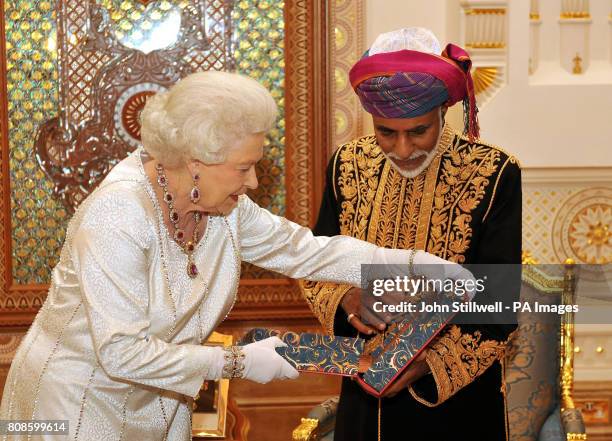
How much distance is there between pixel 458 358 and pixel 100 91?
2696mm

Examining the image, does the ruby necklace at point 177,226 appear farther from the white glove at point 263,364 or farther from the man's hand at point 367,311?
the man's hand at point 367,311

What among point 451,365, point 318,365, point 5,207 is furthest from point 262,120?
point 5,207

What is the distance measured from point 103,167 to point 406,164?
2.32m

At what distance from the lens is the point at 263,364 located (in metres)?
2.32

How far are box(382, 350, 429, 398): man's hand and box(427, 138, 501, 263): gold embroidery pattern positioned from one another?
1.05 ft

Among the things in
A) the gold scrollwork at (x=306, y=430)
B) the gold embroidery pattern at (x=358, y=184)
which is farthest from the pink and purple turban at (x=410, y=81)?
the gold scrollwork at (x=306, y=430)

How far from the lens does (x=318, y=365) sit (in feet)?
8.12

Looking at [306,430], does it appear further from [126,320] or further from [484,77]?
[484,77]

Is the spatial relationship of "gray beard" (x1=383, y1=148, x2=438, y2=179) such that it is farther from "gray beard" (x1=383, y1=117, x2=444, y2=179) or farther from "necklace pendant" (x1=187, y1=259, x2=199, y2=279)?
"necklace pendant" (x1=187, y1=259, x2=199, y2=279)

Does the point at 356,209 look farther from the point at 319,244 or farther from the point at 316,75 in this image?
the point at 316,75

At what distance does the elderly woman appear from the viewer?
216 centimetres

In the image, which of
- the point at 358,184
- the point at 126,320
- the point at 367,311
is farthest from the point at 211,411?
the point at 126,320

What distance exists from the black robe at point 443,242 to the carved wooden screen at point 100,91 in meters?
1.78

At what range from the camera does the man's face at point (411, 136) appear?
2693mm
